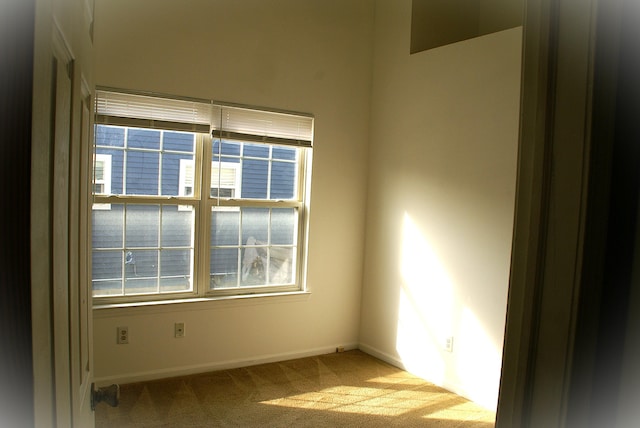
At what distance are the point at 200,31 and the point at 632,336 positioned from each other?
3.59 m

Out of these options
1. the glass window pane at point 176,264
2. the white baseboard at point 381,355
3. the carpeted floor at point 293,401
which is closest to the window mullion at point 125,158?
the glass window pane at point 176,264

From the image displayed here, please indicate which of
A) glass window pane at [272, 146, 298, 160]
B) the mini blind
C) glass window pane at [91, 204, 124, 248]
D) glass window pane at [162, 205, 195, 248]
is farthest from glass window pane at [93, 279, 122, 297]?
glass window pane at [272, 146, 298, 160]

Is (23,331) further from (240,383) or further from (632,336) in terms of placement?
(240,383)

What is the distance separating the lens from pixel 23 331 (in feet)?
1.44

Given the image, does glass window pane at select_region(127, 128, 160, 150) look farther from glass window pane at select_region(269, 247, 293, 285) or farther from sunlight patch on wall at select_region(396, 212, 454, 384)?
sunlight patch on wall at select_region(396, 212, 454, 384)

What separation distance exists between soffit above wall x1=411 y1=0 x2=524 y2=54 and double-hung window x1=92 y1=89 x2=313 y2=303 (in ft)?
3.95

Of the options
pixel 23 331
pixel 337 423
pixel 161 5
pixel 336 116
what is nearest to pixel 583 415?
pixel 23 331

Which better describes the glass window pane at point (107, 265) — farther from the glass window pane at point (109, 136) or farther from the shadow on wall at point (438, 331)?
the shadow on wall at point (438, 331)

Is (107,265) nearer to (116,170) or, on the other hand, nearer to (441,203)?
(116,170)

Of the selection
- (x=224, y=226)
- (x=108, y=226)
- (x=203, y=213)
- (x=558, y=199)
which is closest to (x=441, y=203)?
(x=224, y=226)

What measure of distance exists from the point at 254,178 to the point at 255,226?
40 centimetres

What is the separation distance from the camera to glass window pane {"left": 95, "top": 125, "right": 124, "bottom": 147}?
3.31 meters

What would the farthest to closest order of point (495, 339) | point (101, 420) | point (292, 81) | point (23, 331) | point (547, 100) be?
point (292, 81), point (495, 339), point (101, 420), point (547, 100), point (23, 331)

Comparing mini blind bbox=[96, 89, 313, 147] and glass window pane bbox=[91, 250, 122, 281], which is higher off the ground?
mini blind bbox=[96, 89, 313, 147]
